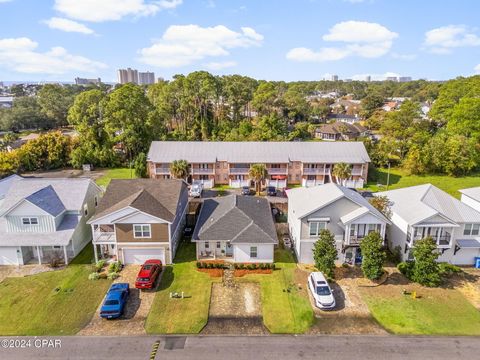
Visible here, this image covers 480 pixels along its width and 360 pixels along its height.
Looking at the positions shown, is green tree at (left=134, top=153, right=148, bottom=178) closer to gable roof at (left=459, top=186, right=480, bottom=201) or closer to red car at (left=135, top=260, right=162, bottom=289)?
red car at (left=135, top=260, right=162, bottom=289)

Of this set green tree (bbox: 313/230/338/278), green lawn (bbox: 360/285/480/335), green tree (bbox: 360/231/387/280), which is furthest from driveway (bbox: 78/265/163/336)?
green tree (bbox: 360/231/387/280)

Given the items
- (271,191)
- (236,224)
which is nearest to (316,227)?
(236,224)

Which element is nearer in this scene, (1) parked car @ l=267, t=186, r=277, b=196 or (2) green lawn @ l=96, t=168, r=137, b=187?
(1) parked car @ l=267, t=186, r=277, b=196

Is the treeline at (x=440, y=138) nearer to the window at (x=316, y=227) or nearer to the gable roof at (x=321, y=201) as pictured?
the gable roof at (x=321, y=201)

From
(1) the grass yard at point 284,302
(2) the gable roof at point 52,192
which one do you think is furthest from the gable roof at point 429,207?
(2) the gable roof at point 52,192

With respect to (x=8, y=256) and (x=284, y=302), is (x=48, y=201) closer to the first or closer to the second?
(x=8, y=256)

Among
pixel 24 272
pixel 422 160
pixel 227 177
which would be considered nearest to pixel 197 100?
pixel 227 177
